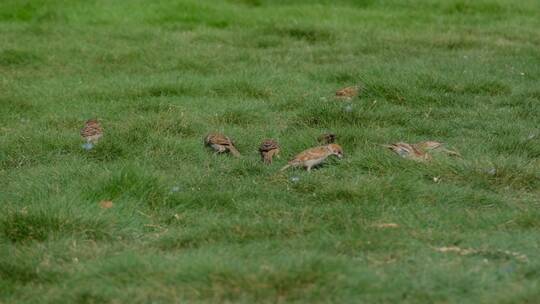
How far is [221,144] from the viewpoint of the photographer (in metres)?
7.26

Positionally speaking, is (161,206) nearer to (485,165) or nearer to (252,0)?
(485,165)

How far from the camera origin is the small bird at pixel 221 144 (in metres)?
7.25

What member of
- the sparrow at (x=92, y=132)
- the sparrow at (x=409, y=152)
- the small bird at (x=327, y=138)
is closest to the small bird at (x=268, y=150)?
the small bird at (x=327, y=138)

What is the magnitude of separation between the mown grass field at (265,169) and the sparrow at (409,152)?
111 mm

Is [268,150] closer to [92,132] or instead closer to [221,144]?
[221,144]

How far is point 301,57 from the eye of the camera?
11.6m

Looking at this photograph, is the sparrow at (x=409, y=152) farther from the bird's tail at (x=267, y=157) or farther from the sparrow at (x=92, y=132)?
the sparrow at (x=92, y=132)

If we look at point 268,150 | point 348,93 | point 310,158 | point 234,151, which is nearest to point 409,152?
point 310,158

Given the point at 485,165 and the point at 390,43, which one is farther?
the point at 390,43

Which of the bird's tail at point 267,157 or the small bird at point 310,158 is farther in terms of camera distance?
the bird's tail at point 267,157

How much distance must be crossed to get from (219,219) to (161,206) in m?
0.52

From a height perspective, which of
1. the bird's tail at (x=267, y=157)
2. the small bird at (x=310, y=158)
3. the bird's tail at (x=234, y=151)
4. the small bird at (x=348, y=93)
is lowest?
the small bird at (x=348, y=93)

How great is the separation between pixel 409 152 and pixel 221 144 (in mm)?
1552

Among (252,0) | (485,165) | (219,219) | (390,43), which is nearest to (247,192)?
(219,219)
